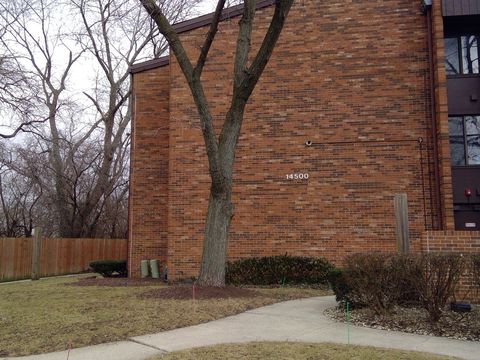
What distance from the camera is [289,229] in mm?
15734

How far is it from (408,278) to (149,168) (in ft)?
38.6

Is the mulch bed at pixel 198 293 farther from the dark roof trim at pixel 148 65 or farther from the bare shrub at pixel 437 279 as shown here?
the dark roof trim at pixel 148 65

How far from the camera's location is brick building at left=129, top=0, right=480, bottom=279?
15.4 m

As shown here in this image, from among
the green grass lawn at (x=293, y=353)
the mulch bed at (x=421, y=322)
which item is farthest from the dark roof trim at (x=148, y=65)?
the green grass lawn at (x=293, y=353)

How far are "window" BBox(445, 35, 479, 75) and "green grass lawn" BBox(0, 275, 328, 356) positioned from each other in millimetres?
9282

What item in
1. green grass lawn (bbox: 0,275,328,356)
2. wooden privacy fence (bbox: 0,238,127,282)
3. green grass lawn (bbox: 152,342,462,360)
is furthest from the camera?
wooden privacy fence (bbox: 0,238,127,282)

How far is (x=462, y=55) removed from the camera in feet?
54.4

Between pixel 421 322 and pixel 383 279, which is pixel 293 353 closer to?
pixel 383 279

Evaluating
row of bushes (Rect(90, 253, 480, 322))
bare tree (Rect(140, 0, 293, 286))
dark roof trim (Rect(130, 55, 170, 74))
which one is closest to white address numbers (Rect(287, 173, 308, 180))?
bare tree (Rect(140, 0, 293, 286))

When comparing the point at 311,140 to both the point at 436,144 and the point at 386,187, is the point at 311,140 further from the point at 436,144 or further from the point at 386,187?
the point at 436,144

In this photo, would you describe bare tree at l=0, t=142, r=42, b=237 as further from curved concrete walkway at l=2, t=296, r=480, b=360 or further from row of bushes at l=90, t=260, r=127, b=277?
curved concrete walkway at l=2, t=296, r=480, b=360

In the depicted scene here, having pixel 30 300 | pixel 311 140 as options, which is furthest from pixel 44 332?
pixel 311 140

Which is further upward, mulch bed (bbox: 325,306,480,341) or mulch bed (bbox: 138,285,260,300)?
mulch bed (bbox: 138,285,260,300)

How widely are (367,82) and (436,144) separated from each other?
280 cm
